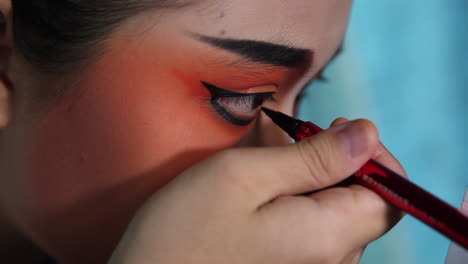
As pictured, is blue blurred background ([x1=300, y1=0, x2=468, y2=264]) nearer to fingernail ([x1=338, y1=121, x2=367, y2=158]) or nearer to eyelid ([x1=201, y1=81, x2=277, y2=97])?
eyelid ([x1=201, y1=81, x2=277, y2=97])

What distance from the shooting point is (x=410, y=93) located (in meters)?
0.83

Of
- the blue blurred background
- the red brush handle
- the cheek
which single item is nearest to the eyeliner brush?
the red brush handle

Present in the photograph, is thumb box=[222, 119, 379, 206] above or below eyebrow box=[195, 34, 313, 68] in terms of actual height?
below

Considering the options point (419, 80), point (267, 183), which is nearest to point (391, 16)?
point (419, 80)

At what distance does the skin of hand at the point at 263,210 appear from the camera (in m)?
0.42

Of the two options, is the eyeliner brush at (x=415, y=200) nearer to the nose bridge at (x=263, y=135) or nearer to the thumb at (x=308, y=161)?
the thumb at (x=308, y=161)

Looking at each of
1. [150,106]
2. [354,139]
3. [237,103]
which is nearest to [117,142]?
[150,106]

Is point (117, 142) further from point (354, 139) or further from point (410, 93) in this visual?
point (410, 93)

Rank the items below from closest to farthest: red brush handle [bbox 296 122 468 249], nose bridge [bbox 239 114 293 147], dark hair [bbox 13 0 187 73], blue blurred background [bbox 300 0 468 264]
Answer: red brush handle [bbox 296 122 468 249], dark hair [bbox 13 0 187 73], nose bridge [bbox 239 114 293 147], blue blurred background [bbox 300 0 468 264]

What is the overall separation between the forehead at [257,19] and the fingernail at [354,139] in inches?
6.0

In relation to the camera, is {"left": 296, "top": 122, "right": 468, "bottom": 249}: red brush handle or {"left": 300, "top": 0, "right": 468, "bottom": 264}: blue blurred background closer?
{"left": 296, "top": 122, "right": 468, "bottom": 249}: red brush handle

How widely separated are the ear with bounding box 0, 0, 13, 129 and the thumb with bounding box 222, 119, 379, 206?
35 cm

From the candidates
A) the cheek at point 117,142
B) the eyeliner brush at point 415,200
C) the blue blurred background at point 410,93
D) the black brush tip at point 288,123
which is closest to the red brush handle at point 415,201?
the eyeliner brush at point 415,200

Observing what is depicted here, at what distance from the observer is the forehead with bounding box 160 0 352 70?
1.59ft
